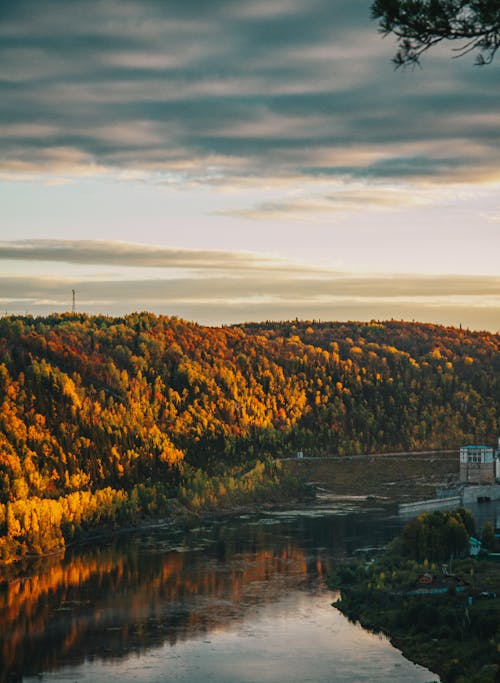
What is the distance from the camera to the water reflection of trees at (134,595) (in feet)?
366

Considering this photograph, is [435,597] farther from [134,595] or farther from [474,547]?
[134,595]

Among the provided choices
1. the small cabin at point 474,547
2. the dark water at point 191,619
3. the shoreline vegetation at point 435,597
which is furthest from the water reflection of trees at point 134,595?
the small cabin at point 474,547

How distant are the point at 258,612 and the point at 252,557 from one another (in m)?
39.3

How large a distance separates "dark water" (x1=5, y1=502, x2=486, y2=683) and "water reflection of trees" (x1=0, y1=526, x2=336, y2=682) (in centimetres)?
14

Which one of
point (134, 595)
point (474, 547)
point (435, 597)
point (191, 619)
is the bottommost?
point (134, 595)

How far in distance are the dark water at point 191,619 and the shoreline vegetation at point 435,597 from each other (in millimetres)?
2556

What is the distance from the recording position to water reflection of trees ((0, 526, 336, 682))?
112 metres

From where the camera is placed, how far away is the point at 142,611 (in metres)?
127

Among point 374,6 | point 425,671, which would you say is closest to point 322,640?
point 425,671

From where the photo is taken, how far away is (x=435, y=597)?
398 ft

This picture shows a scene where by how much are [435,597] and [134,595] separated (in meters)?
37.5

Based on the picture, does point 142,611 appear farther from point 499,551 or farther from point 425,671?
point 499,551

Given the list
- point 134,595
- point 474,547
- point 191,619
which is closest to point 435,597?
point 191,619

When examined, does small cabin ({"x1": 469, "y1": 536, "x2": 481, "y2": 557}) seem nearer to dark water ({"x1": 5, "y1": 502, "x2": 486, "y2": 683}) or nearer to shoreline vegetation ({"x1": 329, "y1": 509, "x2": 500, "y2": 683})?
shoreline vegetation ({"x1": 329, "y1": 509, "x2": 500, "y2": 683})
